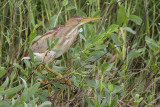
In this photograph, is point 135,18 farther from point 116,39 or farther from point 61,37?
point 61,37

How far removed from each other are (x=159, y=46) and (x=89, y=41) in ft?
1.83

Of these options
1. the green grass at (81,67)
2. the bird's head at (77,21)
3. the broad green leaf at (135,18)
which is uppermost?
the bird's head at (77,21)

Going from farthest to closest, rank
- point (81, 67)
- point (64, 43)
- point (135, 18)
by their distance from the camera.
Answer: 1. point (135, 18)
2. point (64, 43)
3. point (81, 67)

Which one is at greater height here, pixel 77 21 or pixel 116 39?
pixel 77 21

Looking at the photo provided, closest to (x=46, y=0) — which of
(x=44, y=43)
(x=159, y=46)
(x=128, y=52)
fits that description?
(x=44, y=43)

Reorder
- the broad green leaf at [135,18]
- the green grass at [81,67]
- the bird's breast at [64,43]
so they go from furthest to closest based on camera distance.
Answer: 1. the broad green leaf at [135,18]
2. the bird's breast at [64,43]
3. the green grass at [81,67]

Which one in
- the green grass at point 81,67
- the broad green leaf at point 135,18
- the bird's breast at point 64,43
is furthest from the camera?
the broad green leaf at point 135,18

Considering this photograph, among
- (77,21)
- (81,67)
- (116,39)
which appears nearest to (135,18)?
(116,39)

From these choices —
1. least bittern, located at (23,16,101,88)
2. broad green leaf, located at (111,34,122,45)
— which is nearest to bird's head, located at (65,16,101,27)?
least bittern, located at (23,16,101,88)

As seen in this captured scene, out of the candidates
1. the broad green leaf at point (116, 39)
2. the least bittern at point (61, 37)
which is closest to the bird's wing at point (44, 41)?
the least bittern at point (61, 37)

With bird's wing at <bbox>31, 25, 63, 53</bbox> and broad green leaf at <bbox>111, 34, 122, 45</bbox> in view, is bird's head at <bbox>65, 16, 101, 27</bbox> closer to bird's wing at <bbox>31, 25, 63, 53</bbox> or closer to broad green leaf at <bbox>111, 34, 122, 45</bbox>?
bird's wing at <bbox>31, 25, 63, 53</bbox>

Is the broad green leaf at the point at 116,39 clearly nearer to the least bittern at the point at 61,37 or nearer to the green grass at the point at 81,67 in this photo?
the green grass at the point at 81,67

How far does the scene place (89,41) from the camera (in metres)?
1.40

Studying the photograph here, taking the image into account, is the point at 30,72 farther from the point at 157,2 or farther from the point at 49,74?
the point at 157,2
